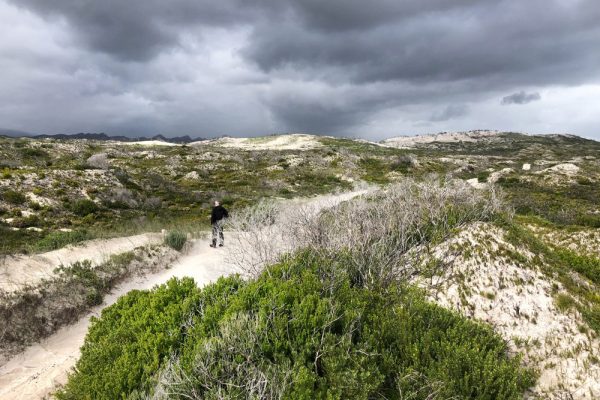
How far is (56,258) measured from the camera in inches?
515

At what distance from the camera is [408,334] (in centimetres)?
548

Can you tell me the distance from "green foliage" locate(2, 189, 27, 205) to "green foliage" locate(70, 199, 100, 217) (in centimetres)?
290

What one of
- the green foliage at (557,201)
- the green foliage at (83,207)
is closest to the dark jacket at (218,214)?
the green foliage at (83,207)

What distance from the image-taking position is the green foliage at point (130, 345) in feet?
15.3

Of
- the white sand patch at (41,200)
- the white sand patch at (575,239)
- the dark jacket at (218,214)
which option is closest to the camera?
the white sand patch at (575,239)

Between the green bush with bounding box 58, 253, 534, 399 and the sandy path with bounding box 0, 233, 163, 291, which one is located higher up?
the green bush with bounding box 58, 253, 534, 399

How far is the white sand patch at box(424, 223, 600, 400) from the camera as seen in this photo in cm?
661

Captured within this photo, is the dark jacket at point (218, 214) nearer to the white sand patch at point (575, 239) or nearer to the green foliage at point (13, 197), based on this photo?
the white sand patch at point (575, 239)

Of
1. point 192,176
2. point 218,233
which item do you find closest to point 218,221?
point 218,233

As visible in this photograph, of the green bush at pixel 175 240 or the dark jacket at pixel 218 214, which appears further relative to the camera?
the dark jacket at pixel 218 214

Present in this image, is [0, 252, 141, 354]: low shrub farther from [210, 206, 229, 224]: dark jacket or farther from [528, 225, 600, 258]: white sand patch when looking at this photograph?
[528, 225, 600, 258]: white sand patch

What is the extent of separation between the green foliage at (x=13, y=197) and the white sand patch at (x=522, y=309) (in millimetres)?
25673

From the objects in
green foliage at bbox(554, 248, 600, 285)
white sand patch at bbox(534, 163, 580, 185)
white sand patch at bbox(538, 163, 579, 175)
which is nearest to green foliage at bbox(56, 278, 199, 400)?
green foliage at bbox(554, 248, 600, 285)

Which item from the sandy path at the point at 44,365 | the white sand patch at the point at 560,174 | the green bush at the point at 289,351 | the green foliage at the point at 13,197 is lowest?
the sandy path at the point at 44,365
